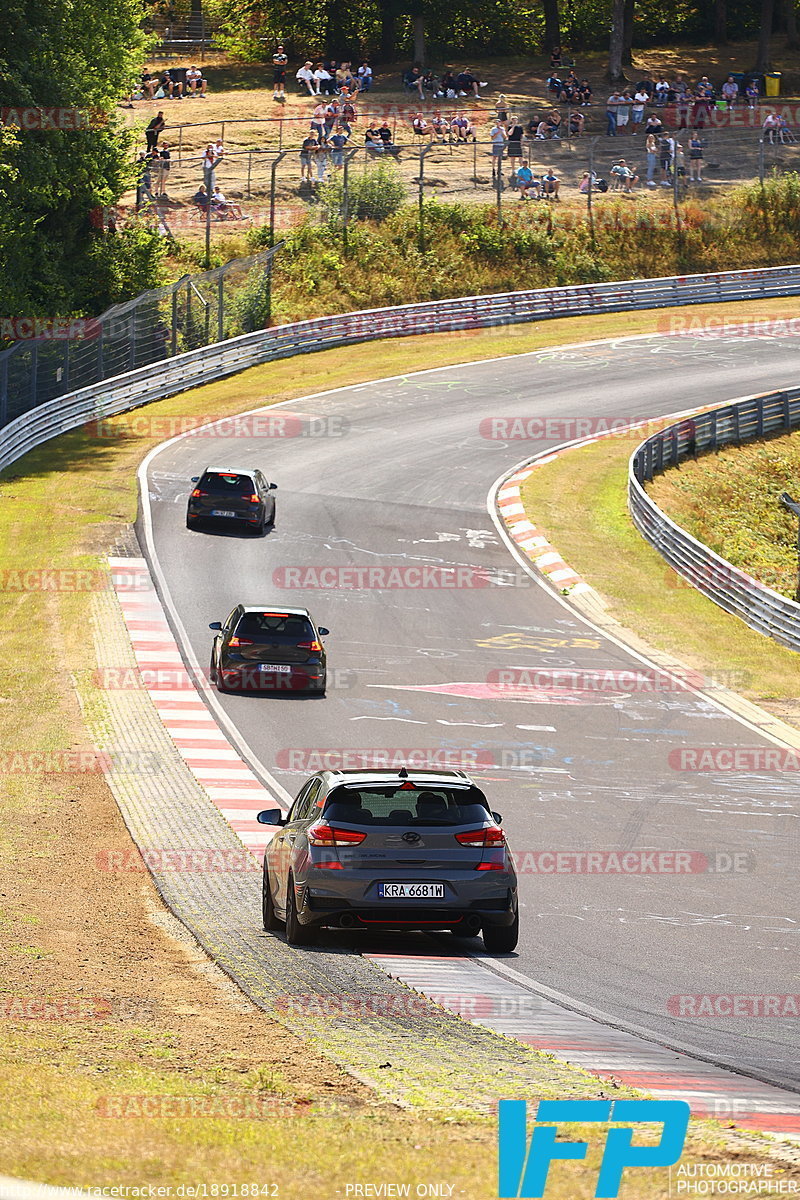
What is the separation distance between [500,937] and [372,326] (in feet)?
170

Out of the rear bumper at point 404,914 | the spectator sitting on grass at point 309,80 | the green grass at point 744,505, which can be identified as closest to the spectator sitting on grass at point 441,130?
the spectator sitting on grass at point 309,80

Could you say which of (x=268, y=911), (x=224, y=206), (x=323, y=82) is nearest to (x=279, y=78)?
(x=323, y=82)

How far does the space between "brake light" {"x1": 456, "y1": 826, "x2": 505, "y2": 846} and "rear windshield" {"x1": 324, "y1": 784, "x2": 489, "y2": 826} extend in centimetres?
13

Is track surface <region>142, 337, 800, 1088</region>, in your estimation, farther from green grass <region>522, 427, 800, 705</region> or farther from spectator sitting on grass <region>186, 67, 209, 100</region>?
spectator sitting on grass <region>186, 67, 209, 100</region>

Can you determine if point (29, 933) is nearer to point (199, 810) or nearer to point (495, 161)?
point (199, 810)

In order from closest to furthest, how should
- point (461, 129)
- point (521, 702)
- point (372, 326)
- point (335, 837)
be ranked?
point (335, 837) → point (521, 702) → point (372, 326) → point (461, 129)

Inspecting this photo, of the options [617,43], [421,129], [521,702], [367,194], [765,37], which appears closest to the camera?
[521,702]

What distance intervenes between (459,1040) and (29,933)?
4.53 meters

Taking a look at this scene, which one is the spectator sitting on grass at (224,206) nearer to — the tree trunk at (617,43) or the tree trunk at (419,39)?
the tree trunk at (419,39)

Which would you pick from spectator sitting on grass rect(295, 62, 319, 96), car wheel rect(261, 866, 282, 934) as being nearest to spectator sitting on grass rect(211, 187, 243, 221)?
spectator sitting on grass rect(295, 62, 319, 96)

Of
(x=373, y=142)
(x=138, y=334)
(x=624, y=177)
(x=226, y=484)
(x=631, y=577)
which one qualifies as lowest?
(x=631, y=577)

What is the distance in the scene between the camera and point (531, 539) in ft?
129

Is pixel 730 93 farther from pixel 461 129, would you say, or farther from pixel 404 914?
pixel 404 914

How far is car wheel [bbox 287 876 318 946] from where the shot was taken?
12.7 metres
